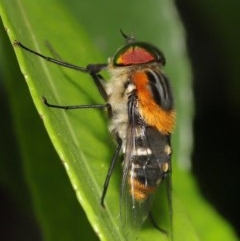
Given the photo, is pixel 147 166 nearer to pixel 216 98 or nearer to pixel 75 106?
pixel 75 106

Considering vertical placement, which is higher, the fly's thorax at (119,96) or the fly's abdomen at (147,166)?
the fly's thorax at (119,96)

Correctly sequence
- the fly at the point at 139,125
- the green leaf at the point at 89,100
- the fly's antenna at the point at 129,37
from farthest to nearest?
the fly's antenna at the point at 129,37 < the fly at the point at 139,125 < the green leaf at the point at 89,100

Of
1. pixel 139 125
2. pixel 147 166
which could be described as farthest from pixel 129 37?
pixel 147 166

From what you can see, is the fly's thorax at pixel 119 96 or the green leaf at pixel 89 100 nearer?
the green leaf at pixel 89 100

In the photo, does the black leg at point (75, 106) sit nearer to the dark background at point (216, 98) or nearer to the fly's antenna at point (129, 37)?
the fly's antenna at point (129, 37)

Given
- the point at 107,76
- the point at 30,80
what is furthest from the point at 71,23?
the point at 30,80

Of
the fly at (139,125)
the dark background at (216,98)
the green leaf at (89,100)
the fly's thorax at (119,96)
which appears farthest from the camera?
the dark background at (216,98)

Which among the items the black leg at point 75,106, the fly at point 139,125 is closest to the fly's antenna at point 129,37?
the fly at point 139,125

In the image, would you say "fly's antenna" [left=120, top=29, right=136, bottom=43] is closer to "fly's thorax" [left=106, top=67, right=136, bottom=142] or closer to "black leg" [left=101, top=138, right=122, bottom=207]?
"fly's thorax" [left=106, top=67, right=136, bottom=142]
